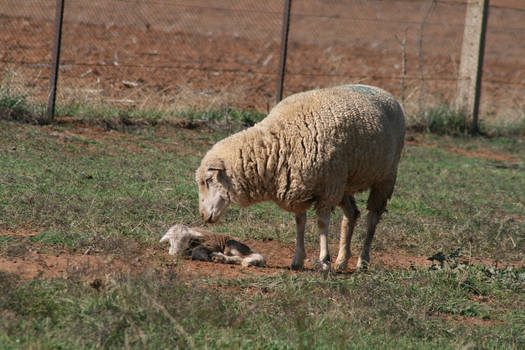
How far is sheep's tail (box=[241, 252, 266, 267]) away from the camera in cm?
588

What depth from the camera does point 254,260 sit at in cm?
589

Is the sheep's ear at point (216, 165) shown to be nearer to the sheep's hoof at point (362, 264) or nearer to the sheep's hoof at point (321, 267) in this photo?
the sheep's hoof at point (321, 267)

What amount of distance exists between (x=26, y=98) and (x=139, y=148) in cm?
209

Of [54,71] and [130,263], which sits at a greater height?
[54,71]

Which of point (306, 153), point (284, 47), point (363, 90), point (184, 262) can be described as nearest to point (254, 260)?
point (184, 262)

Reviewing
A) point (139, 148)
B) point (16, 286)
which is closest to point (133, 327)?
point (16, 286)

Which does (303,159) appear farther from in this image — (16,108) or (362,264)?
(16,108)

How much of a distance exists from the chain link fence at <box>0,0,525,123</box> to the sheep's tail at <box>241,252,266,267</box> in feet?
20.9

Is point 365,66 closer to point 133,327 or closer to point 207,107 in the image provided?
point 207,107

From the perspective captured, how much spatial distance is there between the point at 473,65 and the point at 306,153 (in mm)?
9326

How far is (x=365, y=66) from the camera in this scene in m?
20.3

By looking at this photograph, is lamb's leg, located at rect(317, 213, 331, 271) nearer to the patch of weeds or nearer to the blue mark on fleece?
the blue mark on fleece

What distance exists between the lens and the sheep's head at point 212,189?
5.87 metres

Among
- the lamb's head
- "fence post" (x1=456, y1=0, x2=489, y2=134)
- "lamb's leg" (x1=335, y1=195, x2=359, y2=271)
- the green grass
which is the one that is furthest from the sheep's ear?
"fence post" (x1=456, y1=0, x2=489, y2=134)
